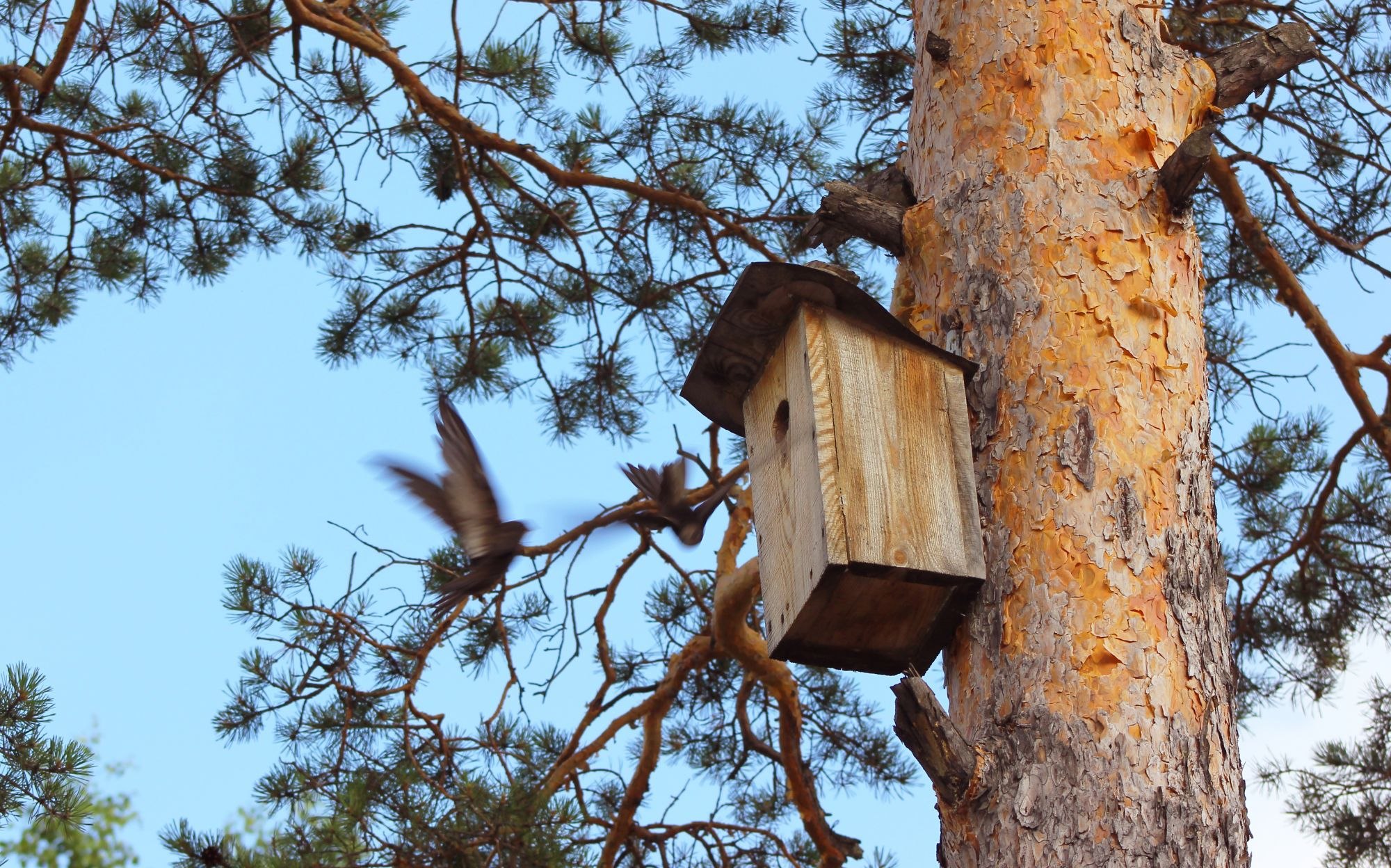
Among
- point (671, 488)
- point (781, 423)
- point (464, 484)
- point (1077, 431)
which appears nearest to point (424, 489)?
point (464, 484)

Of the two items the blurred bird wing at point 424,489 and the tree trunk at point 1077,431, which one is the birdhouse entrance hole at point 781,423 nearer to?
the tree trunk at point 1077,431

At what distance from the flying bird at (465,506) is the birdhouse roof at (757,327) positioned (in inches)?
22.2

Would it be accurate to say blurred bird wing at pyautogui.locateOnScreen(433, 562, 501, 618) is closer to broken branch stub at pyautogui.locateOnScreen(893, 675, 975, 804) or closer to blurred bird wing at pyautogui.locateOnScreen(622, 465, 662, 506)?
blurred bird wing at pyautogui.locateOnScreen(622, 465, 662, 506)

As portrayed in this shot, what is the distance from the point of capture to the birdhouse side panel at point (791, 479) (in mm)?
1932

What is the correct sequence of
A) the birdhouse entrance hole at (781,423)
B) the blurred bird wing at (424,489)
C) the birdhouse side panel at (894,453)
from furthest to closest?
the blurred bird wing at (424,489) → the birdhouse entrance hole at (781,423) → the birdhouse side panel at (894,453)

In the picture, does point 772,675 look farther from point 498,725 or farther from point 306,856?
point 306,856

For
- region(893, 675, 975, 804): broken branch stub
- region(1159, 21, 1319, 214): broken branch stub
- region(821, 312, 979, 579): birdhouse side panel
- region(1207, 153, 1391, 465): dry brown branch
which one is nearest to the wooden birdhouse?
region(821, 312, 979, 579): birdhouse side panel

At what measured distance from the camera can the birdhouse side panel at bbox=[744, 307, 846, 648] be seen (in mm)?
1932

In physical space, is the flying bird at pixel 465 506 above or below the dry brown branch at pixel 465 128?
below

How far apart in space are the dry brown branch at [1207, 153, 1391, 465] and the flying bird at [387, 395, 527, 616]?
159 centimetres

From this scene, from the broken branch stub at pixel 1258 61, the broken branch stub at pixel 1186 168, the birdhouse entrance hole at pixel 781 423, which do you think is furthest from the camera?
the broken branch stub at pixel 1258 61

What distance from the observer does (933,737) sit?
1.72 meters

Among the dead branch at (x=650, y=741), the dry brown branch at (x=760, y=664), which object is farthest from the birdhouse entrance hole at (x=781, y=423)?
the dead branch at (x=650, y=741)

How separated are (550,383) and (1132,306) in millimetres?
2366
